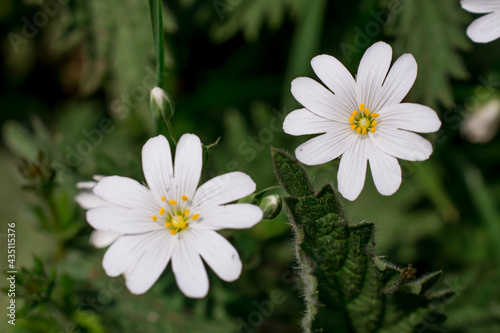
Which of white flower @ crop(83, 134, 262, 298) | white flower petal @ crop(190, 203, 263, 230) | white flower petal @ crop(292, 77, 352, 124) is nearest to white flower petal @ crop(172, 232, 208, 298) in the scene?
white flower @ crop(83, 134, 262, 298)

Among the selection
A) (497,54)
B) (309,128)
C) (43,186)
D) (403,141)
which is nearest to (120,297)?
(43,186)

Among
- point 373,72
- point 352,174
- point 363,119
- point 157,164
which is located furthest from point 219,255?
point 373,72

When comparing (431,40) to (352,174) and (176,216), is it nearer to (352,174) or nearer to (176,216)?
(352,174)

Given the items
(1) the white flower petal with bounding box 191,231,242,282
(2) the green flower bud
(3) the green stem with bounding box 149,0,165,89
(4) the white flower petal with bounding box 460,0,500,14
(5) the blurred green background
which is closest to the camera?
(1) the white flower petal with bounding box 191,231,242,282

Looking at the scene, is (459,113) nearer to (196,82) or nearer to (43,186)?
(196,82)

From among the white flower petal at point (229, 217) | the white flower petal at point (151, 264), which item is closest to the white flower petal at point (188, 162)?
the white flower petal at point (229, 217)

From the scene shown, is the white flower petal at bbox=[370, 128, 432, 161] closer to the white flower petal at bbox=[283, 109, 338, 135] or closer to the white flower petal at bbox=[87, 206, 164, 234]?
the white flower petal at bbox=[283, 109, 338, 135]
